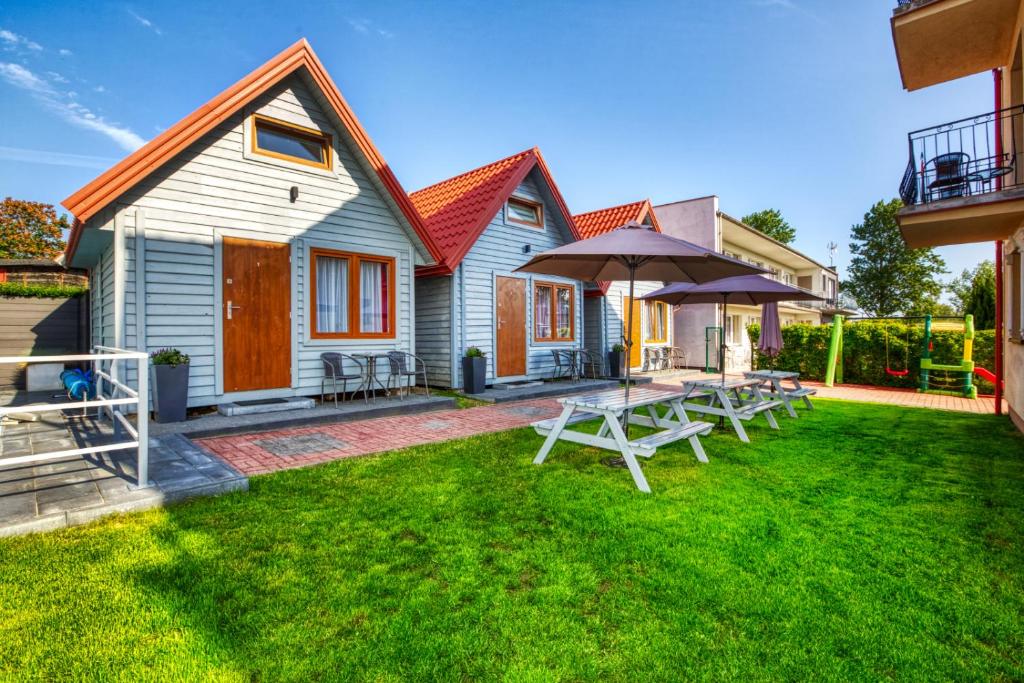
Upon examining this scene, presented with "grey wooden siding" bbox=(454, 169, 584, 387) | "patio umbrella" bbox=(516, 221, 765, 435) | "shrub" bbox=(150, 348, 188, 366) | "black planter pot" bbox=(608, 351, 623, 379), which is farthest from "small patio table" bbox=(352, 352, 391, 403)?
"black planter pot" bbox=(608, 351, 623, 379)

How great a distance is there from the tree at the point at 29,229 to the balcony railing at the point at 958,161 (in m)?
46.7

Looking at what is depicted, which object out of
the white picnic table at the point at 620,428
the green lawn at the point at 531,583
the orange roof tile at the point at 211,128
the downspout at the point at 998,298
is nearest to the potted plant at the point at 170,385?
the orange roof tile at the point at 211,128

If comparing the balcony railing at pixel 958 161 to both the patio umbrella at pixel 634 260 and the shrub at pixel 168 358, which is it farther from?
the shrub at pixel 168 358

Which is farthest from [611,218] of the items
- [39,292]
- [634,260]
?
[39,292]

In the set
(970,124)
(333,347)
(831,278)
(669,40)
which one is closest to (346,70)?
(333,347)

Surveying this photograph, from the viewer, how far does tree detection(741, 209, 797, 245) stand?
170 ft

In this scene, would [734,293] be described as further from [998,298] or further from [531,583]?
[531,583]

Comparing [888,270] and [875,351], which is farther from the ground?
[888,270]

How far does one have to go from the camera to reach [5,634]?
218cm

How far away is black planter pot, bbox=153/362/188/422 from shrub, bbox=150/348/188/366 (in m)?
0.06

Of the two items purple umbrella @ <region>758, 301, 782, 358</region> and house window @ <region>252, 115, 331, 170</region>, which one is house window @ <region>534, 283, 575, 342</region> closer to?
purple umbrella @ <region>758, 301, 782, 358</region>

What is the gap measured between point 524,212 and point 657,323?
7284mm

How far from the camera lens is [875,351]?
13758 mm

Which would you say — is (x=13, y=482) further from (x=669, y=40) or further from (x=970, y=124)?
(x=669, y=40)
